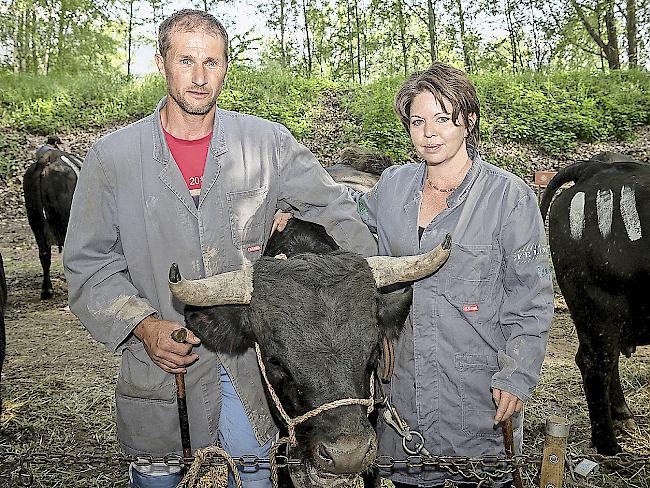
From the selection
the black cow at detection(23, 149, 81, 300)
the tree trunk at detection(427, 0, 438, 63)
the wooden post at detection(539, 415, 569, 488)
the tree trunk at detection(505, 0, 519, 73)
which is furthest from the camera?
the tree trunk at detection(505, 0, 519, 73)

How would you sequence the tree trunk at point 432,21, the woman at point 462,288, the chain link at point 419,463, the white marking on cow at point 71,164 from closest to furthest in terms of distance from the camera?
the chain link at point 419,463 → the woman at point 462,288 → the white marking on cow at point 71,164 → the tree trunk at point 432,21

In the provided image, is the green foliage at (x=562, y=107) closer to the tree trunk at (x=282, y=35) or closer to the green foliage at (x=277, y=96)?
the green foliage at (x=277, y=96)

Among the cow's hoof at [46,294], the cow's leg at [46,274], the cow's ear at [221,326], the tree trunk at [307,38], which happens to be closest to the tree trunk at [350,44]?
the tree trunk at [307,38]

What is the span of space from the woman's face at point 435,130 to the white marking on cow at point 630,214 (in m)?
2.43

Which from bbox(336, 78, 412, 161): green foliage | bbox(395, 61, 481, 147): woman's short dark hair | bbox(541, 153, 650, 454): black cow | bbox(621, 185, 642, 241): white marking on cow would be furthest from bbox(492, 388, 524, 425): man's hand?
bbox(336, 78, 412, 161): green foliage

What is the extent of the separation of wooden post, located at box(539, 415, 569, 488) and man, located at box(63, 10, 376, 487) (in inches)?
53.2

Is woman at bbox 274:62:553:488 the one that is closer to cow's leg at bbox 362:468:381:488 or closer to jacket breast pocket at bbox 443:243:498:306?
jacket breast pocket at bbox 443:243:498:306

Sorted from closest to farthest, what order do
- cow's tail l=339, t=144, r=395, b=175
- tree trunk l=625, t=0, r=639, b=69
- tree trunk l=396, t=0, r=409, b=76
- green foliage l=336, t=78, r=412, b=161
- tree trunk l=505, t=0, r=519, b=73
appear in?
1. cow's tail l=339, t=144, r=395, b=175
2. green foliage l=336, t=78, r=412, b=161
3. tree trunk l=625, t=0, r=639, b=69
4. tree trunk l=396, t=0, r=409, b=76
5. tree trunk l=505, t=0, r=519, b=73

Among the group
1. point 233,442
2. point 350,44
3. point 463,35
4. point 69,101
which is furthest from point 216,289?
point 350,44

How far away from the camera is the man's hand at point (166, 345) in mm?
2672

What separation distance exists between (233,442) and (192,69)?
1940mm

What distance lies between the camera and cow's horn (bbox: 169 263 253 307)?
2514mm

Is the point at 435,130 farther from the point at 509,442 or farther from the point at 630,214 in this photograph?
the point at 630,214

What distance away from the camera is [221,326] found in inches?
112
